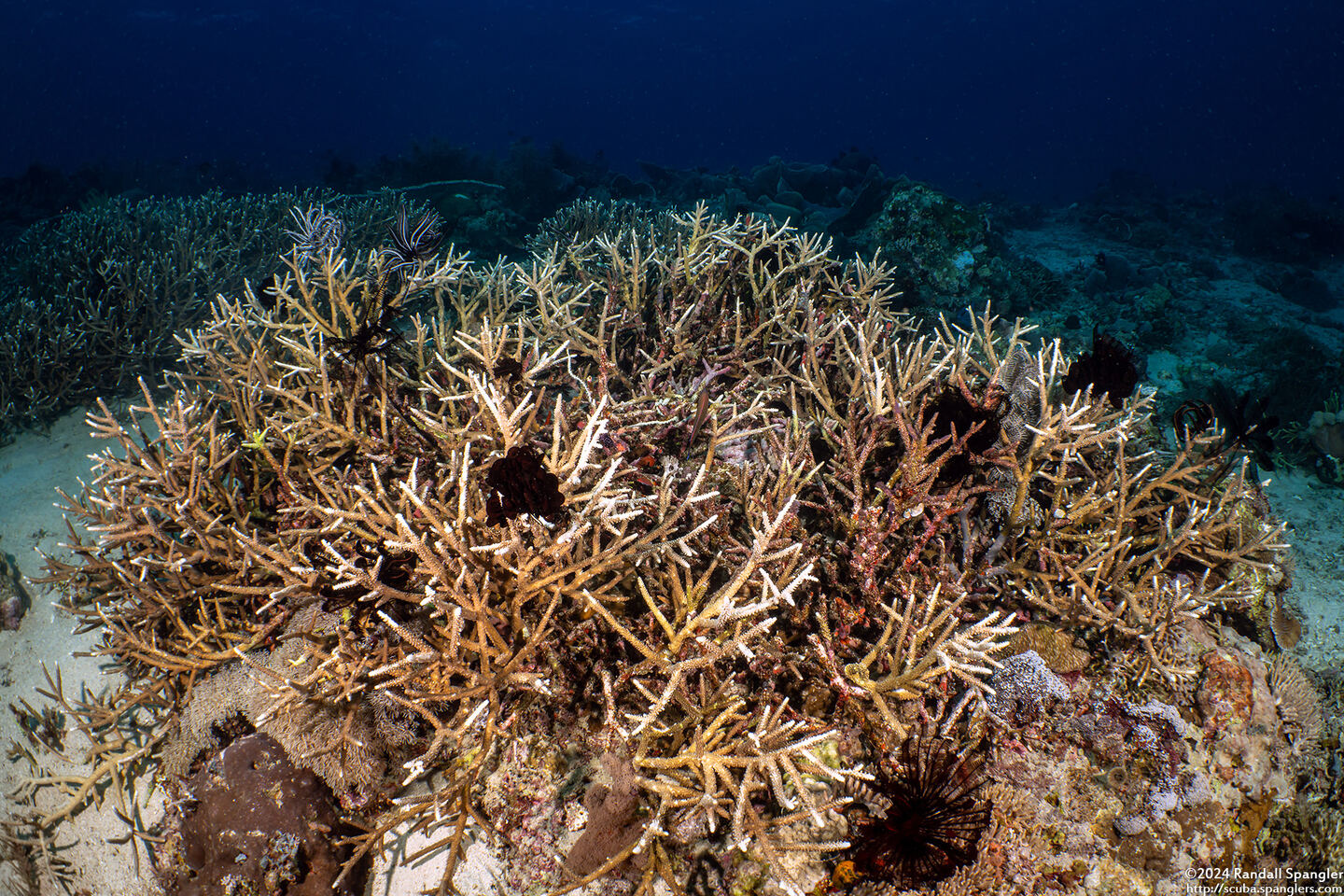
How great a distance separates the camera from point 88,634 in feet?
11.9

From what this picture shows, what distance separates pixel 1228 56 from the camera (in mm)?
111000

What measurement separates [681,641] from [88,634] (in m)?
4.19

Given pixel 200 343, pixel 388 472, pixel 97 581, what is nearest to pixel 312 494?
pixel 388 472

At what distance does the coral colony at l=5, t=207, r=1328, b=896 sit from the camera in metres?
2.05

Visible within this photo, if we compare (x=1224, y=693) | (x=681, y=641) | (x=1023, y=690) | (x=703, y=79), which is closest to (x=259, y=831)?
(x=681, y=641)

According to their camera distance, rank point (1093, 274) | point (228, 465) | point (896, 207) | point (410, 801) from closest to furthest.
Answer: point (410, 801)
point (228, 465)
point (896, 207)
point (1093, 274)

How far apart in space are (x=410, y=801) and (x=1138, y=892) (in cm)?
287

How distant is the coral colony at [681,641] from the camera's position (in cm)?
205

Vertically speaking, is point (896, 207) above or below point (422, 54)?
below

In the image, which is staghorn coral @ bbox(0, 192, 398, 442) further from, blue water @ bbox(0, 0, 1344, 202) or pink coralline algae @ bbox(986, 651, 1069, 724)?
blue water @ bbox(0, 0, 1344, 202)

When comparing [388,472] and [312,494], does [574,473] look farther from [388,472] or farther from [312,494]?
[312,494]

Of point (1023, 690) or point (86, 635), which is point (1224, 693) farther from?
point (86, 635)

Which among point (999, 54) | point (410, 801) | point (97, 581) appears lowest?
point (410, 801)

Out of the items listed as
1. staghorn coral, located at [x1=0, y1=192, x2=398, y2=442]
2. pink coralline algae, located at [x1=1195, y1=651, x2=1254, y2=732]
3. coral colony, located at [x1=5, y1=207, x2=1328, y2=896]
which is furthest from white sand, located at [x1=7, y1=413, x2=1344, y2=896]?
pink coralline algae, located at [x1=1195, y1=651, x2=1254, y2=732]
